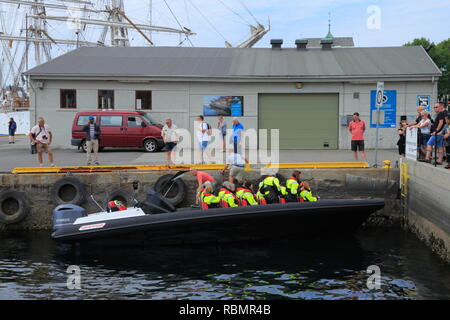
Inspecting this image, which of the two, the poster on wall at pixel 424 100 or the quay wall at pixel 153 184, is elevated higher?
the poster on wall at pixel 424 100

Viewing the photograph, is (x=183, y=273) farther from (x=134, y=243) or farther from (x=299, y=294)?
(x=299, y=294)

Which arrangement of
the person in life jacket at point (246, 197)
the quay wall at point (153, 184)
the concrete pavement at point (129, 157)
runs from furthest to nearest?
the concrete pavement at point (129, 157)
the quay wall at point (153, 184)
the person in life jacket at point (246, 197)

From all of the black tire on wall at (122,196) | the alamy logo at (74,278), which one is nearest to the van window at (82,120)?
the black tire on wall at (122,196)

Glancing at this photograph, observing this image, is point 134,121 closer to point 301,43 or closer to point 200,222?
point 301,43

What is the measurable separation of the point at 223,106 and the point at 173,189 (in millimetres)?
8913

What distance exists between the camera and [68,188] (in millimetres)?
14328

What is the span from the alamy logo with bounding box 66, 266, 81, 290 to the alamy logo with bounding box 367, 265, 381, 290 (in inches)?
202

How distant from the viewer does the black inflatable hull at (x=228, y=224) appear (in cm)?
1134

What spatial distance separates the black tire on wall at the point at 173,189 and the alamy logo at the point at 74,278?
12.5 ft

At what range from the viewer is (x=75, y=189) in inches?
561

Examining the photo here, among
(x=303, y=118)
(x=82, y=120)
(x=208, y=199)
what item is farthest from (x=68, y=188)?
(x=303, y=118)

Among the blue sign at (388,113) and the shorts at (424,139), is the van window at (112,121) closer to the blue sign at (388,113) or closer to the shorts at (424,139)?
the blue sign at (388,113)

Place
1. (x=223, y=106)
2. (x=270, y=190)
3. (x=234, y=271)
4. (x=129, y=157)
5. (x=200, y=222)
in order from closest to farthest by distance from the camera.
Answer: (x=234, y=271) → (x=200, y=222) → (x=270, y=190) → (x=129, y=157) → (x=223, y=106)
